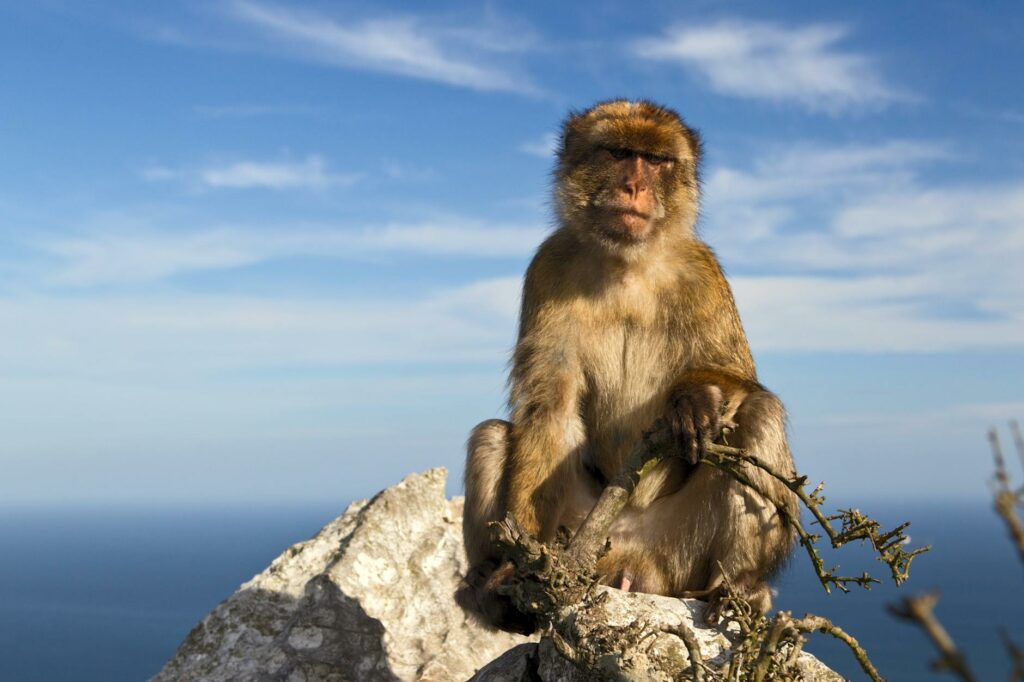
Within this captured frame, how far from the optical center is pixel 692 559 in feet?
14.3

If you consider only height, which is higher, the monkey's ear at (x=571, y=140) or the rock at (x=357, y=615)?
the monkey's ear at (x=571, y=140)

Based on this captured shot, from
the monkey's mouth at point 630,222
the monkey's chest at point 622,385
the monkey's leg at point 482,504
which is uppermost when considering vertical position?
the monkey's mouth at point 630,222

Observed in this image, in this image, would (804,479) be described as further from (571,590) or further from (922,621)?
(922,621)

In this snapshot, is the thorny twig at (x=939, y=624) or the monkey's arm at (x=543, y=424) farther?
the monkey's arm at (x=543, y=424)

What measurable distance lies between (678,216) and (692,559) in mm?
1609

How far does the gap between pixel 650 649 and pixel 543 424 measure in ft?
4.95

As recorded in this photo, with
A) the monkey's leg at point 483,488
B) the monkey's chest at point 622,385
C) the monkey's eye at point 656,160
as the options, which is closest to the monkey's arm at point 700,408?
the monkey's chest at point 622,385

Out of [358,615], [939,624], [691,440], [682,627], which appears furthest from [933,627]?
[358,615]

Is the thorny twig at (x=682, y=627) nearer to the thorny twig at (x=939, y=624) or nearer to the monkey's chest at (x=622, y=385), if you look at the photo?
the monkey's chest at (x=622, y=385)

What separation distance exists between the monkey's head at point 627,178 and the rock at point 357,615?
2.69 m

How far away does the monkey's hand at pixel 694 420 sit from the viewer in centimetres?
376

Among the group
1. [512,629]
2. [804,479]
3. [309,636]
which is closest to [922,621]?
[804,479]

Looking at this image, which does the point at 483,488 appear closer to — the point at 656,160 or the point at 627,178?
the point at 627,178

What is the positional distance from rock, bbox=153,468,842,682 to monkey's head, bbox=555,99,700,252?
2.79m
